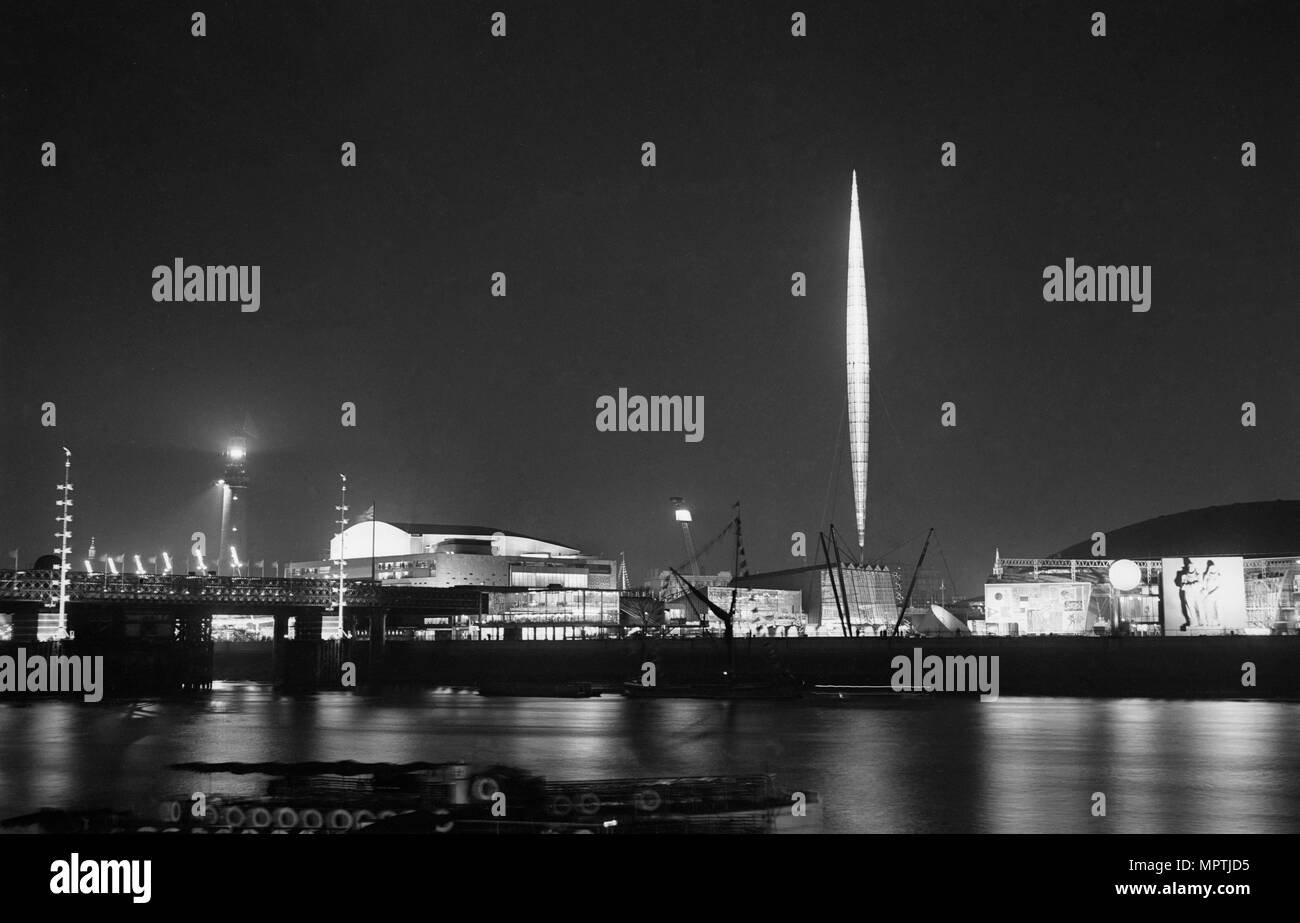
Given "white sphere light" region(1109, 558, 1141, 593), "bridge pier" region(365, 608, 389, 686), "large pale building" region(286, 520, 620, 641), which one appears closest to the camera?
"white sphere light" region(1109, 558, 1141, 593)

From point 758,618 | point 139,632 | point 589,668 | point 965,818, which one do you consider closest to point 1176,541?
point 758,618

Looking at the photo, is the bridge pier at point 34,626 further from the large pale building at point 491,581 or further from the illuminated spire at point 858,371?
the illuminated spire at point 858,371

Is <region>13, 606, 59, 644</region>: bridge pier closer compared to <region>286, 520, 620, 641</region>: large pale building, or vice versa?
<region>13, 606, 59, 644</region>: bridge pier

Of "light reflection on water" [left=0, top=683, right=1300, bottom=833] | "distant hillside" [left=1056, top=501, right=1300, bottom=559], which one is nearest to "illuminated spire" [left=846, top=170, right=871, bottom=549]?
"distant hillside" [left=1056, top=501, right=1300, bottom=559]

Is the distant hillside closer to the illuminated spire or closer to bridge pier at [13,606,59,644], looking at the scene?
the illuminated spire

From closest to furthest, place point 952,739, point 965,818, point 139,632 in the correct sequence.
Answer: point 965,818, point 952,739, point 139,632

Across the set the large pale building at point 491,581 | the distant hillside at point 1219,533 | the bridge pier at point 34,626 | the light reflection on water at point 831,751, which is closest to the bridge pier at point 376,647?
the large pale building at point 491,581
